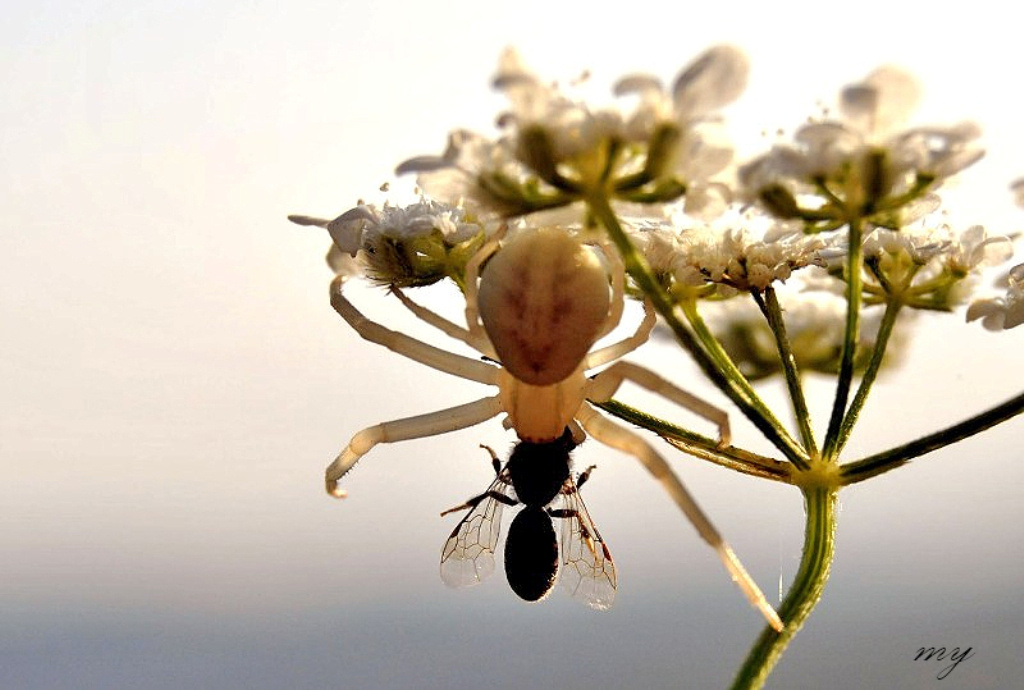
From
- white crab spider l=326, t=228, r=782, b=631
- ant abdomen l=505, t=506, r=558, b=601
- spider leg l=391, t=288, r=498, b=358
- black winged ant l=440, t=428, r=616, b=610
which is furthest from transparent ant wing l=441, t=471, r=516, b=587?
spider leg l=391, t=288, r=498, b=358

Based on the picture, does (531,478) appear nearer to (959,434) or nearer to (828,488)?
(828,488)

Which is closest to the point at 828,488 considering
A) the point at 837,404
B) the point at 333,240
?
the point at 837,404

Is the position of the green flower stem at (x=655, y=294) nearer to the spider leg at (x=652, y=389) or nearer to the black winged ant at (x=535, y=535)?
the spider leg at (x=652, y=389)

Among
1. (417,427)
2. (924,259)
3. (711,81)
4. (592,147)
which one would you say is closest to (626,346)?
(417,427)

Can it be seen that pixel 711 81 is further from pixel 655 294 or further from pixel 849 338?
pixel 849 338

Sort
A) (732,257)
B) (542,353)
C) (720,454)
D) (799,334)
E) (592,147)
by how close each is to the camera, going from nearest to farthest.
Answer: (592,147) → (542,353) → (720,454) → (732,257) → (799,334)

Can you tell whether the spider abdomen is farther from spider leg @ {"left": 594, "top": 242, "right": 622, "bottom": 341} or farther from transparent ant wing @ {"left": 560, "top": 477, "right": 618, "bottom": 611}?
transparent ant wing @ {"left": 560, "top": 477, "right": 618, "bottom": 611}
